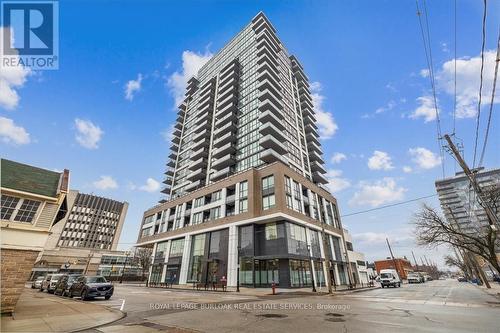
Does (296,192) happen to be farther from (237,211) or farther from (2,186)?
(2,186)

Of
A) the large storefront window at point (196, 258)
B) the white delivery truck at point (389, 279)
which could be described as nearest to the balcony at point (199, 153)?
the large storefront window at point (196, 258)

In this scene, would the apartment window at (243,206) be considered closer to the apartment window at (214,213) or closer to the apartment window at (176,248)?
the apartment window at (214,213)

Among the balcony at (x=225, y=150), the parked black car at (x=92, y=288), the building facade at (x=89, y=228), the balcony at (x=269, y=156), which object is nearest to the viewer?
the parked black car at (x=92, y=288)

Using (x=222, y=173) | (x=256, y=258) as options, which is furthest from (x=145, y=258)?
(x=256, y=258)

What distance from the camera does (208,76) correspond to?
79000mm

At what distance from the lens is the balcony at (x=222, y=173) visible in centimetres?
4942

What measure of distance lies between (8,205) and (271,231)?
1164 inches

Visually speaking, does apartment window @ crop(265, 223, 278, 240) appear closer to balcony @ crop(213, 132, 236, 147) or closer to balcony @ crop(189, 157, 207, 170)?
balcony @ crop(213, 132, 236, 147)

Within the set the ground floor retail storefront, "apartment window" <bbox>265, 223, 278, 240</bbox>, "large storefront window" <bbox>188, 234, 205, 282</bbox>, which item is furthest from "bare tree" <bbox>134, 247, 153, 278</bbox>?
"apartment window" <bbox>265, 223, 278, 240</bbox>

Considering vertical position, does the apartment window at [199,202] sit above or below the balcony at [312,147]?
below

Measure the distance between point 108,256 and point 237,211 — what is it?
212 feet

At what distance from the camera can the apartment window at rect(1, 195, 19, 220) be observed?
1225cm

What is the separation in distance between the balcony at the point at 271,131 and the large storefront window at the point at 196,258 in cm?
2293

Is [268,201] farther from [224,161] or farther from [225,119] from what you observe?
[225,119]
